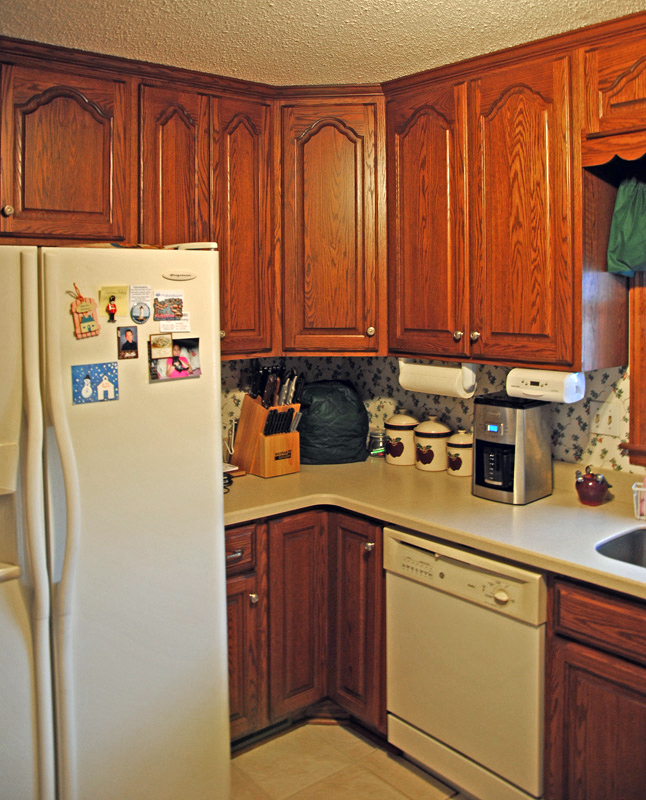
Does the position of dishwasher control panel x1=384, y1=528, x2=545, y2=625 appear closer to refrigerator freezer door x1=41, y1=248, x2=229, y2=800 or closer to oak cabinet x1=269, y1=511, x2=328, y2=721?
oak cabinet x1=269, y1=511, x2=328, y2=721

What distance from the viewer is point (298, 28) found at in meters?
2.09

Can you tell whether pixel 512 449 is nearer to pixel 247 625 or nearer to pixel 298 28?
pixel 247 625

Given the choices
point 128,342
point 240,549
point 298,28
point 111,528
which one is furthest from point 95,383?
point 298,28

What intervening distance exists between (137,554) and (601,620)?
1.21 m

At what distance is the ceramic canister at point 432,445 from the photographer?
2.86 meters

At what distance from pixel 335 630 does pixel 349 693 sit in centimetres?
22

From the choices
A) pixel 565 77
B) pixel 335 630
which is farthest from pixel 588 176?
pixel 335 630

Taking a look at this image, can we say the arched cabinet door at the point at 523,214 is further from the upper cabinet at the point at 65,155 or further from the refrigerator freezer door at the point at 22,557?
the refrigerator freezer door at the point at 22,557

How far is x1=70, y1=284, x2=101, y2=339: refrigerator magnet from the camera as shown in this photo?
183 centimetres

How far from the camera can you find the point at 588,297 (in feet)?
7.14

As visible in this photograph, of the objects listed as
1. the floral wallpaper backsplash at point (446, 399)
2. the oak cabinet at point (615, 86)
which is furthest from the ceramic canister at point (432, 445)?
the oak cabinet at point (615, 86)

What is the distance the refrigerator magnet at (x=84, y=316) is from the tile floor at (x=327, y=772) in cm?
153

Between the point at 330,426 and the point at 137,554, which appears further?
the point at 330,426

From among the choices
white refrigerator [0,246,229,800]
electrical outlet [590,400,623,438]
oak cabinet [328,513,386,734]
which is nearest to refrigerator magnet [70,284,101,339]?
white refrigerator [0,246,229,800]
